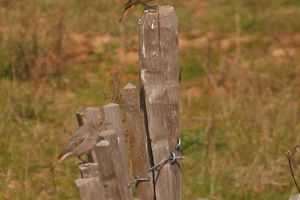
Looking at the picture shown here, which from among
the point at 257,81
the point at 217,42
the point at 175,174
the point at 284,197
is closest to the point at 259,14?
the point at 217,42

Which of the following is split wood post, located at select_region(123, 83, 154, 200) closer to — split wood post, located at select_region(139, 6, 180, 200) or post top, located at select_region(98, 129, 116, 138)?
split wood post, located at select_region(139, 6, 180, 200)

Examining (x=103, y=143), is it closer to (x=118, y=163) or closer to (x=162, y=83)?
(x=118, y=163)

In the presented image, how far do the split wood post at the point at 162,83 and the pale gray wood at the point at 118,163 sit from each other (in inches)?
10.4

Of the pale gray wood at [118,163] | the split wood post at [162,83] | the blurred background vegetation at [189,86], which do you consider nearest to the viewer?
the pale gray wood at [118,163]

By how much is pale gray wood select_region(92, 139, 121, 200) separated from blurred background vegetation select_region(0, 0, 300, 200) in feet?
3.58

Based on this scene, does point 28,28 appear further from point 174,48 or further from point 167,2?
point 174,48

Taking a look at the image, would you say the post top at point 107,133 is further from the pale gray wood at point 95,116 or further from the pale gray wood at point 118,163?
the pale gray wood at point 95,116

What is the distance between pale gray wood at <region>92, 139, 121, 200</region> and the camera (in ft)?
13.3

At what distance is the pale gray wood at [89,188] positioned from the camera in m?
3.97

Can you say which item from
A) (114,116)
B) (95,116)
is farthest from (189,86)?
(114,116)

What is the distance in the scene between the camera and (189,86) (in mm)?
9867

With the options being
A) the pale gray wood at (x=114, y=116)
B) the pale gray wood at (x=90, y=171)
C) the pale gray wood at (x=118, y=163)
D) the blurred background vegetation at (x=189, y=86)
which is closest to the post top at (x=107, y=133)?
the pale gray wood at (x=118, y=163)

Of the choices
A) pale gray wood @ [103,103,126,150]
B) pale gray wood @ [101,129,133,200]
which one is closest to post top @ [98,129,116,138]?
pale gray wood @ [101,129,133,200]

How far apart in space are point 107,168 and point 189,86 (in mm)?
5803
